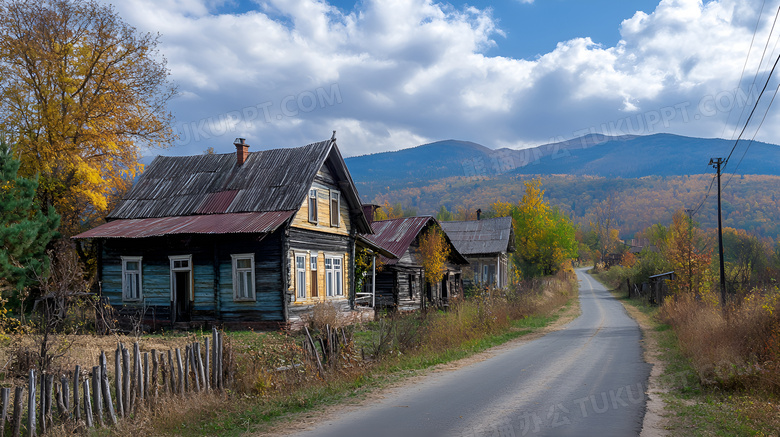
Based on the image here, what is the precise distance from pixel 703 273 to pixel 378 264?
1879 cm

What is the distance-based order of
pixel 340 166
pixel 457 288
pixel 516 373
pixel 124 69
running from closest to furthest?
pixel 516 373
pixel 340 166
pixel 124 69
pixel 457 288

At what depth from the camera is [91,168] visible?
1004 inches

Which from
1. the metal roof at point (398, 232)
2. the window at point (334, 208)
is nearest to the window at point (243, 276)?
the window at point (334, 208)

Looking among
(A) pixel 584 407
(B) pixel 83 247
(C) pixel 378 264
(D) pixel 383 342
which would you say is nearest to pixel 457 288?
(C) pixel 378 264

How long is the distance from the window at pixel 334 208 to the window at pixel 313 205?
165 cm

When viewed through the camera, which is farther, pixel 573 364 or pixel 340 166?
pixel 340 166

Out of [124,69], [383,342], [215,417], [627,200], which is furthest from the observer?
[627,200]

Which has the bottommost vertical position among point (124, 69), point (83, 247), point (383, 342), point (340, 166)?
point (383, 342)

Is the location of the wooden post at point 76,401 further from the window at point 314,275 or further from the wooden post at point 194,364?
the window at point 314,275

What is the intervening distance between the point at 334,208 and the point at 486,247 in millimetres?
24578

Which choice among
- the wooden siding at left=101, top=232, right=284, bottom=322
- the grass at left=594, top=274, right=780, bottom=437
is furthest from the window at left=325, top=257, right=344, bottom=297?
the grass at left=594, top=274, right=780, bottom=437

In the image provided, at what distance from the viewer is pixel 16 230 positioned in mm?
21562

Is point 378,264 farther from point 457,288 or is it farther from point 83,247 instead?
point 83,247

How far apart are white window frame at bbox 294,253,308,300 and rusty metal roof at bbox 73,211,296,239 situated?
2.08 m
